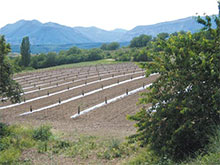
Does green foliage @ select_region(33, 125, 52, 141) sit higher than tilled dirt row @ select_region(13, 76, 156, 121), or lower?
higher

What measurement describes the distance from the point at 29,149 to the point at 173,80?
7.23m

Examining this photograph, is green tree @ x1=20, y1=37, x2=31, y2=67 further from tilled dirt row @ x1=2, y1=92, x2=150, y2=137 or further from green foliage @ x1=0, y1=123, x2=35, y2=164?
green foliage @ x1=0, y1=123, x2=35, y2=164

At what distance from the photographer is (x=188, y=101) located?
7.19 m

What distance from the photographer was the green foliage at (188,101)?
23.2ft

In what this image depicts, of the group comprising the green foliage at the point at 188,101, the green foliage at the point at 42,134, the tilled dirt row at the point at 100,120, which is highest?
the green foliage at the point at 188,101

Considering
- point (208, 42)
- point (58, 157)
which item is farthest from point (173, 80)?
point (58, 157)

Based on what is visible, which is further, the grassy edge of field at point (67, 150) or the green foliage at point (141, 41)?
the green foliage at point (141, 41)

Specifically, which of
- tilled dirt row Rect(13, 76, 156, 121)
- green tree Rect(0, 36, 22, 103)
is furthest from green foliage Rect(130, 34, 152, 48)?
green tree Rect(0, 36, 22, 103)

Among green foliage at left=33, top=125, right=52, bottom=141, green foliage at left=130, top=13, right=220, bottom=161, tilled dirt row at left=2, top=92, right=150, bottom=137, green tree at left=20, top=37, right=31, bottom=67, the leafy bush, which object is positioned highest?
green tree at left=20, top=37, right=31, bottom=67

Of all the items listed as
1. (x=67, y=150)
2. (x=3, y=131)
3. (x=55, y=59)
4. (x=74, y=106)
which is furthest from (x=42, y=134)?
(x=55, y=59)

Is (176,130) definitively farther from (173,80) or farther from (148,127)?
(173,80)

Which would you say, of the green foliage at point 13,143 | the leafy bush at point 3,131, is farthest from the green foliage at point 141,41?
the green foliage at point 13,143

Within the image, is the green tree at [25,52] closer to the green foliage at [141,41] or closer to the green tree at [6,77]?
the green tree at [6,77]

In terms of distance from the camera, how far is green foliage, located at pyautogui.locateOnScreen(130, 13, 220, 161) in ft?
23.2
